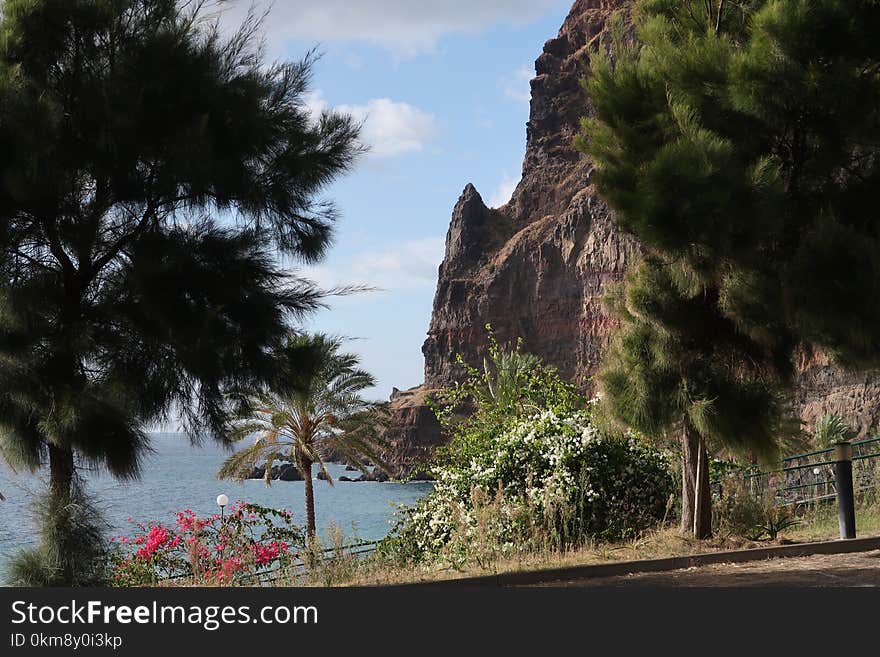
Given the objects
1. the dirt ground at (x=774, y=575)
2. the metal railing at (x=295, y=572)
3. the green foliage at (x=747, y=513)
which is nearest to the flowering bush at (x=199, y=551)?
the metal railing at (x=295, y=572)

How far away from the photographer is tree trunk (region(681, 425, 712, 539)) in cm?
979

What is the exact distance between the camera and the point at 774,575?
8086 mm

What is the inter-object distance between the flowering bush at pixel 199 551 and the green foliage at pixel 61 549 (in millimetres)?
431

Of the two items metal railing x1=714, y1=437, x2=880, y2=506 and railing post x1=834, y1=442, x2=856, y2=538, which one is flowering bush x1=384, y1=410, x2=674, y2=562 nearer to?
metal railing x1=714, y1=437, x2=880, y2=506

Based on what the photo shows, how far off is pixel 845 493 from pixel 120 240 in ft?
26.1

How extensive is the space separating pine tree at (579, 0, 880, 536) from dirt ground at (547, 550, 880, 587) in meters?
1.24

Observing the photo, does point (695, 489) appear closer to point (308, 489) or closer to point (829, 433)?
point (308, 489)

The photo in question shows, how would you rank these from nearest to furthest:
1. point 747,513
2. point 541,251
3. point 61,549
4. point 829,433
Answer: point 61,549 → point 747,513 → point 829,433 → point 541,251

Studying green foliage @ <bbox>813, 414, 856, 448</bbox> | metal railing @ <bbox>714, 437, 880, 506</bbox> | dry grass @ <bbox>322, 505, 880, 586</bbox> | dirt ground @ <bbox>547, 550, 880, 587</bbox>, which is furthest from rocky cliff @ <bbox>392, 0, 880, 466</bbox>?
dirt ground @ <bbox>547, 550, 880, 587</bbox>

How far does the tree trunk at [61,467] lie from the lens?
28.6ft

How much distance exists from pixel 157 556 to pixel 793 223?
7.82 m

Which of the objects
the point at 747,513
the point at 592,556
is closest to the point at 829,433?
the point at 747,513

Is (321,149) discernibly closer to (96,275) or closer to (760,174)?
(96,275)

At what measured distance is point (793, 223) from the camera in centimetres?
912
